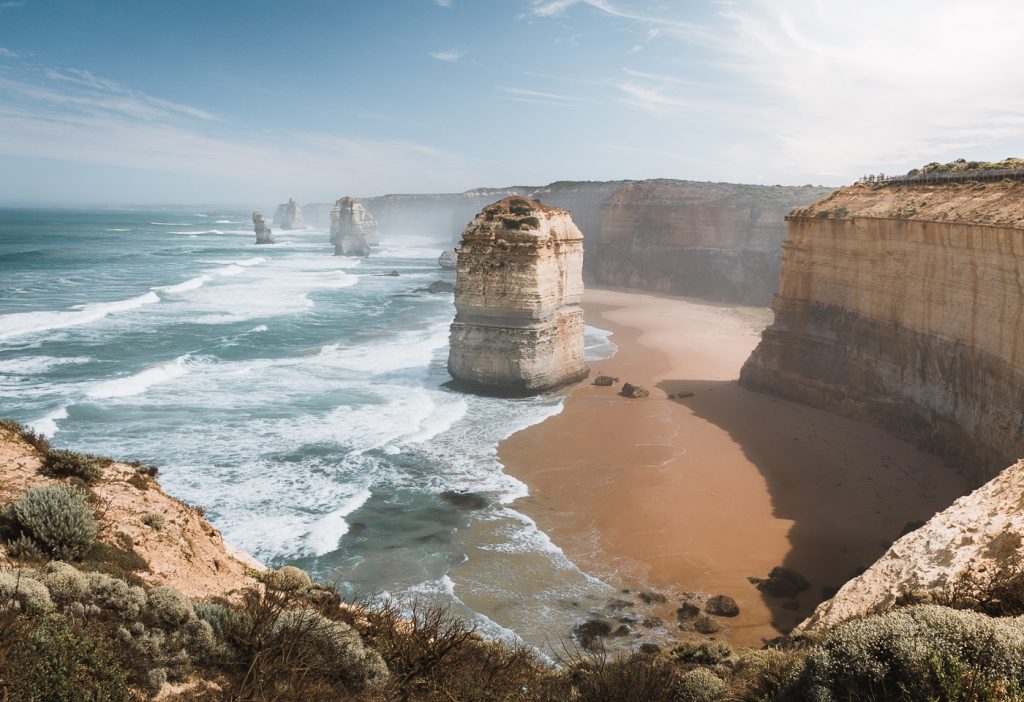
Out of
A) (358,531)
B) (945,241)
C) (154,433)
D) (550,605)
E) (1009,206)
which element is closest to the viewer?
(550,605)

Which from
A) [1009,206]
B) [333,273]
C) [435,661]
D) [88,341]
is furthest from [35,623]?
[333,273]

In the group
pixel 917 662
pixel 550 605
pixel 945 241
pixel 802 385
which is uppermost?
pixel 945 241

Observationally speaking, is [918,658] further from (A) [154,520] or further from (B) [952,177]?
(B) [952,177]

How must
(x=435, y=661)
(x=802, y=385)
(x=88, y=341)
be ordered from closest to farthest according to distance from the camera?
1. (x=435, y=661)
2. (x=802, y=385)
3. (x=88, y=341)

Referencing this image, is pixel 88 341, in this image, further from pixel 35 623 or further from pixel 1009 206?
pixel 1009 206

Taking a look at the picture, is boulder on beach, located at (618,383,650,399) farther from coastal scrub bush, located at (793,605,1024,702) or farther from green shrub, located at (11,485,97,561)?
green shrub, located at (11,485,97,561)

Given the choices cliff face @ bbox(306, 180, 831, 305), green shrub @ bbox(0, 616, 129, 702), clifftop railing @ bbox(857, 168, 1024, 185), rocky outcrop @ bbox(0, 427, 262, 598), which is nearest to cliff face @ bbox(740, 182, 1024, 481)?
clifftop railing @ bbox(857, 168, 1024, 185)

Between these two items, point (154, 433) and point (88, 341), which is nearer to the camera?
point (154, 433)
